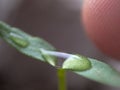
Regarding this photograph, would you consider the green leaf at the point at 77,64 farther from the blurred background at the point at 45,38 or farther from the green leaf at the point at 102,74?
the blurred background at the point at 45,38

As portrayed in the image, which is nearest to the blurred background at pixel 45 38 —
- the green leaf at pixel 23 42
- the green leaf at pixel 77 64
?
the green leaf at pixel 23 42

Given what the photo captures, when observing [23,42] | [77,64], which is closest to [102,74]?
[77,64]

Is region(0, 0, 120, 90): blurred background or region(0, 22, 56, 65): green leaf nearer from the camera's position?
region(0, 22, 56, 65): green leaf

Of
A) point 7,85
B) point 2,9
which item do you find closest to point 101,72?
point 7,85

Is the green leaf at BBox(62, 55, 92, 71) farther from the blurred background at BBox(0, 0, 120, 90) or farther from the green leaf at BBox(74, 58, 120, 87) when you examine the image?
the blurred background at BBox(0, 0, 120, 90)

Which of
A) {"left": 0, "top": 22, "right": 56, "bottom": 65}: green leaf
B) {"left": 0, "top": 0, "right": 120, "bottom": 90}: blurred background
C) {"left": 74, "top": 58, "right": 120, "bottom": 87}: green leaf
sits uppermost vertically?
{"left": 0, "top": 0, "right": 120, "bottom": 90}: blurred background

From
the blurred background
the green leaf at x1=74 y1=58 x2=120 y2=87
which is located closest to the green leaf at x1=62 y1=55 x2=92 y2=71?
the green leaf at x1=74 y1=58 x2=120 y2=87

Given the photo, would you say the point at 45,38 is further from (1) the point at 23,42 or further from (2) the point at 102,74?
(2) the point at 102,74
